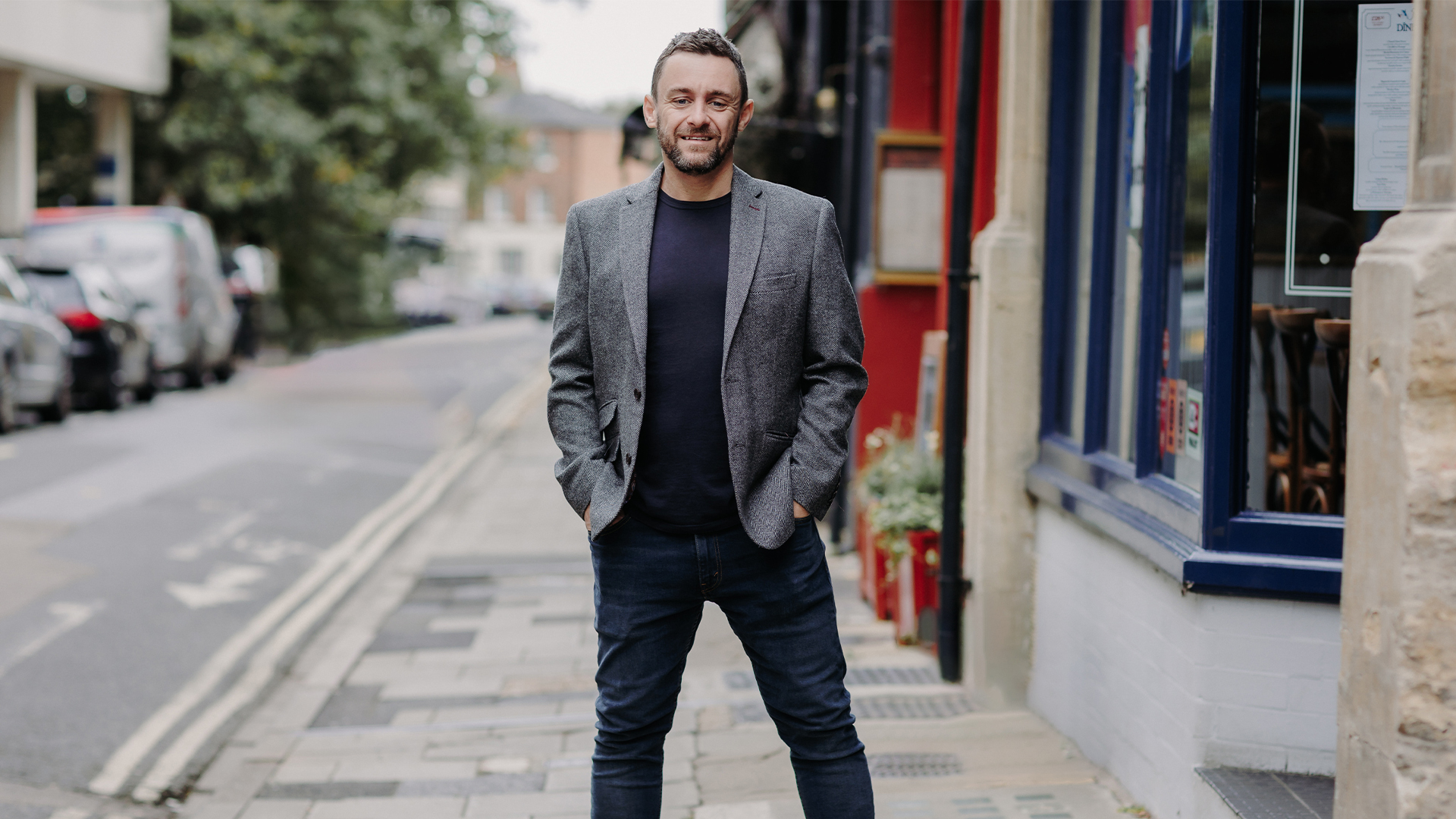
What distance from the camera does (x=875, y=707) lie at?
5199 millimetres

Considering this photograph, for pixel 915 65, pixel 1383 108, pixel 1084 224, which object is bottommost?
pixel 1084 224

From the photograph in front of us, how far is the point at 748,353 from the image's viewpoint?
299 cm

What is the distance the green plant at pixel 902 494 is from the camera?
20.4 ft

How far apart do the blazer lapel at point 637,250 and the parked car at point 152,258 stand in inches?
644

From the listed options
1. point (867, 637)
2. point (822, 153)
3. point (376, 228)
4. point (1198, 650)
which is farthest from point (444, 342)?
point (1198, 650)

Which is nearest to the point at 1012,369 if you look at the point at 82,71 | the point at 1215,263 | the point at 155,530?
the point at 1215,263

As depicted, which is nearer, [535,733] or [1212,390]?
[1212,390]

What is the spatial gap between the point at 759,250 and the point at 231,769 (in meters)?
3.03

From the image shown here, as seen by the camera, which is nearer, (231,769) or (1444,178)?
(1444,178)

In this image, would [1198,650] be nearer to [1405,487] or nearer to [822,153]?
[1405,487]

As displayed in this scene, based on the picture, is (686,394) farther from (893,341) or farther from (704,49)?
(893,341)

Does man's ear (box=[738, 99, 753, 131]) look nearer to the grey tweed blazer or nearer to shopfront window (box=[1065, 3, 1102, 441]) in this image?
the grey tweed blazer

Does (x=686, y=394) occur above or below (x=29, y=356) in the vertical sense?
above

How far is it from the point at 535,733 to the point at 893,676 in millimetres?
1420
